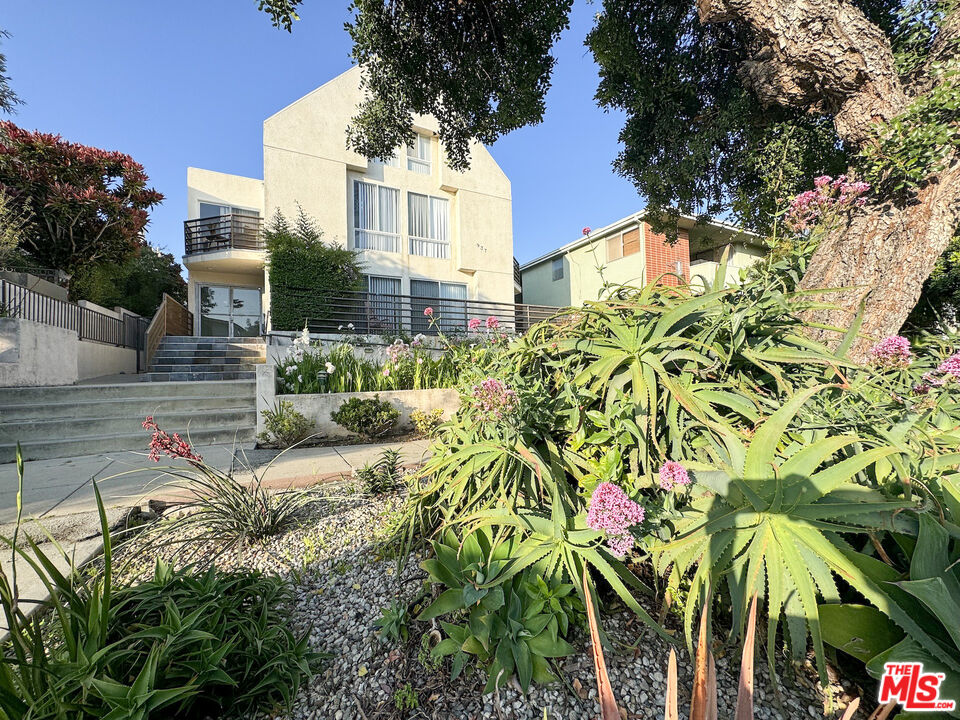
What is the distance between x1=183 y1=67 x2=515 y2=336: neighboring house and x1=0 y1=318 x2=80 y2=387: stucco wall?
485cm

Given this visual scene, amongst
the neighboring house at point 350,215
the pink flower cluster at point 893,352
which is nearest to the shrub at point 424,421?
the pink flower cluster at point 893,352

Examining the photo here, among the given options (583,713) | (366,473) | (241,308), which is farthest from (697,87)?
(241,308)

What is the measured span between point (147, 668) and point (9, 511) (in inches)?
103

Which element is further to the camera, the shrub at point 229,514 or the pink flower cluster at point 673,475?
the shrub at point 229,514

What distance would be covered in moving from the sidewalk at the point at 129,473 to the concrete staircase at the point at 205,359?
442 cm

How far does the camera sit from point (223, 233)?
430 inches

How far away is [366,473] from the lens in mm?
2326

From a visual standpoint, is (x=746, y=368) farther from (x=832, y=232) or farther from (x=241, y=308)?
(x=241, y=308)

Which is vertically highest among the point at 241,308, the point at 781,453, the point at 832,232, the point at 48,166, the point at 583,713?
the point at 48,166

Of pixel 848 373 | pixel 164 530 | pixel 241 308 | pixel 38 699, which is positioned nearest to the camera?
pixel 38 699

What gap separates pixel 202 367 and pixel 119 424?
4.21 metres

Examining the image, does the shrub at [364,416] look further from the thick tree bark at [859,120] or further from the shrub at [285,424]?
the thick tree bark at [859,120]

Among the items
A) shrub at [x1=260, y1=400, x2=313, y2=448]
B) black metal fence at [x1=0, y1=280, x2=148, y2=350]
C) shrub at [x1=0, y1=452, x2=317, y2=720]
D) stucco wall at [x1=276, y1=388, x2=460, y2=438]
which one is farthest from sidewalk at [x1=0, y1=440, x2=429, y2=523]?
black metal fence at [x1=0, y1=280, x2=148, y2=350]

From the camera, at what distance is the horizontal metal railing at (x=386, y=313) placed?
26.8 ft
